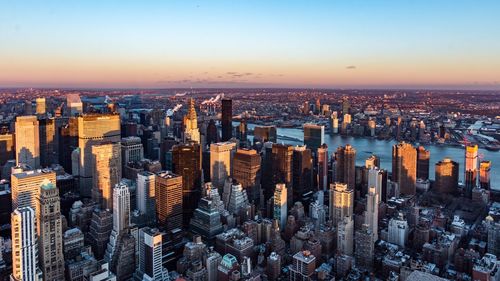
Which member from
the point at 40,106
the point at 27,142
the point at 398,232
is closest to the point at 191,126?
the point at 27,142

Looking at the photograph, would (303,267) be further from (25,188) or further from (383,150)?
(383,150)

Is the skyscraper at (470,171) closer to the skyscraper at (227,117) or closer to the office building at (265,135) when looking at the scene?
the office building at (265,135)

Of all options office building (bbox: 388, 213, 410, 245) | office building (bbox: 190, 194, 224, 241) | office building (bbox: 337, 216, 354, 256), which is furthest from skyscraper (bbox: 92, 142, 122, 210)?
office building (bbox: 388, 213, 410, 245)

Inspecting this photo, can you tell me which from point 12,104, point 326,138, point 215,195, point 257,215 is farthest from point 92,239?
A: point 326,138

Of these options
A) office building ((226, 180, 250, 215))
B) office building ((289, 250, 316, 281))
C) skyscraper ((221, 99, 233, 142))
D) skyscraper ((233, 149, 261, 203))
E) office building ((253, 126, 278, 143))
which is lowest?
office building ((289, 250, 316, 281))

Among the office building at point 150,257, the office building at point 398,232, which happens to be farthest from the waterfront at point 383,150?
the office building at point 150,257

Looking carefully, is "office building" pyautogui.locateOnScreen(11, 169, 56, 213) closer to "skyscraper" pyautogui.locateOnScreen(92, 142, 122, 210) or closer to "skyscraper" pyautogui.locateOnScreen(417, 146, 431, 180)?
"skyscraper" pyautogui.locateOnScreen(92, 142, 122, 210)
